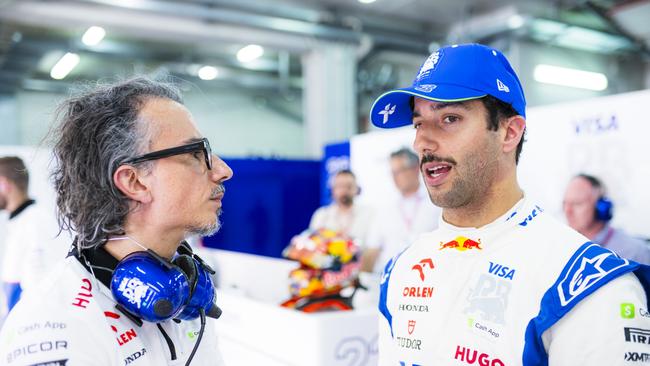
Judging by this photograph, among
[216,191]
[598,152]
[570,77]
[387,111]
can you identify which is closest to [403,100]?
[387,111]

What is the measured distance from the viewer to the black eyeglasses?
51.7 inches

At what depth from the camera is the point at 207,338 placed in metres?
1.54

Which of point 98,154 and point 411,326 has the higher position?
point 98,154

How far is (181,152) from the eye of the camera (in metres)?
1.36

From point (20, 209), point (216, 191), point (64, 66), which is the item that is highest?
point (64, 66)

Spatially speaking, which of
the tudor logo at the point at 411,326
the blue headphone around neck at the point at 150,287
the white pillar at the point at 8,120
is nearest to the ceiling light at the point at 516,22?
the tudor logo at the point at 411,326

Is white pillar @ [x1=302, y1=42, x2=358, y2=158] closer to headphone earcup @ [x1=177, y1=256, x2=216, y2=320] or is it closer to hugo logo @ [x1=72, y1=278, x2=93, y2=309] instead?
headphone earcup @ [x1=177, y1=256, x2=216, y2=320]

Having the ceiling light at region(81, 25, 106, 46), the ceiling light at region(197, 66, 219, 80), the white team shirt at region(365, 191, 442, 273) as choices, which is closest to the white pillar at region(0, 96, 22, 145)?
the ceiling light at region(81, 25, 106, 46)

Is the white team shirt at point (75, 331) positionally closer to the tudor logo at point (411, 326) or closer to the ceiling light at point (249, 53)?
the tudor logo at point (411, 326)

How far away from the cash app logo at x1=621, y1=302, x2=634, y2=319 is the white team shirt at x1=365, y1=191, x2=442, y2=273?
11.7 ft

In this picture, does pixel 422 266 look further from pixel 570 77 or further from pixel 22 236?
pixel 570 77

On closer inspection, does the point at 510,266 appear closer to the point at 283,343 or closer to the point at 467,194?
the point at 467,194

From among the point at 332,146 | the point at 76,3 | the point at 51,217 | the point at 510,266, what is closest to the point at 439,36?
the point at 332,146

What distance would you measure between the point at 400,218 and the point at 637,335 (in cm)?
379
